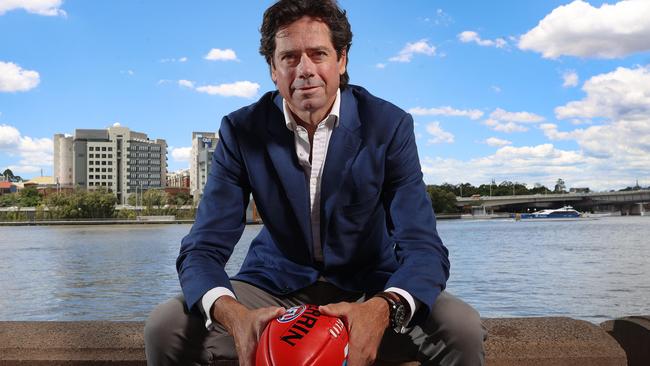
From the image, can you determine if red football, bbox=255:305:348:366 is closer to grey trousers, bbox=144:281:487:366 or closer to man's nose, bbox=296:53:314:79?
grey trousers, bbox=144:281:487:366

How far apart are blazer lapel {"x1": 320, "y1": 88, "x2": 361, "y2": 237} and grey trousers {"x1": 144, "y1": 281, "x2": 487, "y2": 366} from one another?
0.41 m

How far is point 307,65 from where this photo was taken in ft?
7.25

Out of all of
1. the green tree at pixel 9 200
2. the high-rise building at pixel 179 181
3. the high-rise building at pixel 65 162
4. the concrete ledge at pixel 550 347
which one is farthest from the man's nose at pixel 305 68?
the high-rise building at pixel 179 181

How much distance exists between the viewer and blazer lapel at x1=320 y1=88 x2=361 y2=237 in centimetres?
220

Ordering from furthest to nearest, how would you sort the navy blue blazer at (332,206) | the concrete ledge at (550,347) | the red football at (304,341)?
the concrete ledge at (550,347) → the navy blue blazer at (332,206) → the red football at (304,341)

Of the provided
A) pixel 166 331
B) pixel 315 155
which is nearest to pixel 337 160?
pixel 315 155

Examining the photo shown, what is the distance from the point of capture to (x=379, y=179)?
2.22 m

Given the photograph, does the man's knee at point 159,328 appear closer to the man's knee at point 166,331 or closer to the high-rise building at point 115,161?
the man's knee at point 166,331

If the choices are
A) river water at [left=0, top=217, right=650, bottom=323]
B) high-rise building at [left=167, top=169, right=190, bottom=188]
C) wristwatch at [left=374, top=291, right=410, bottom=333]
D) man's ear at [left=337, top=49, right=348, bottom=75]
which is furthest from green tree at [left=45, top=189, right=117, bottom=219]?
wristwatch at [left=374, top=291, right=410, bottom=333]

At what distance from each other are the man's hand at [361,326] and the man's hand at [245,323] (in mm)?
162

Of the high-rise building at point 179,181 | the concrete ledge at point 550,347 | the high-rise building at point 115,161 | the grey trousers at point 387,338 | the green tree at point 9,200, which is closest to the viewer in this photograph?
the grey trousers at point 387,338

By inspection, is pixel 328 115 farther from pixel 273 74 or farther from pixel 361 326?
pixel 361 326

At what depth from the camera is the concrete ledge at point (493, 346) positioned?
241 cm

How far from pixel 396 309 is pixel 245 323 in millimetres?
457
